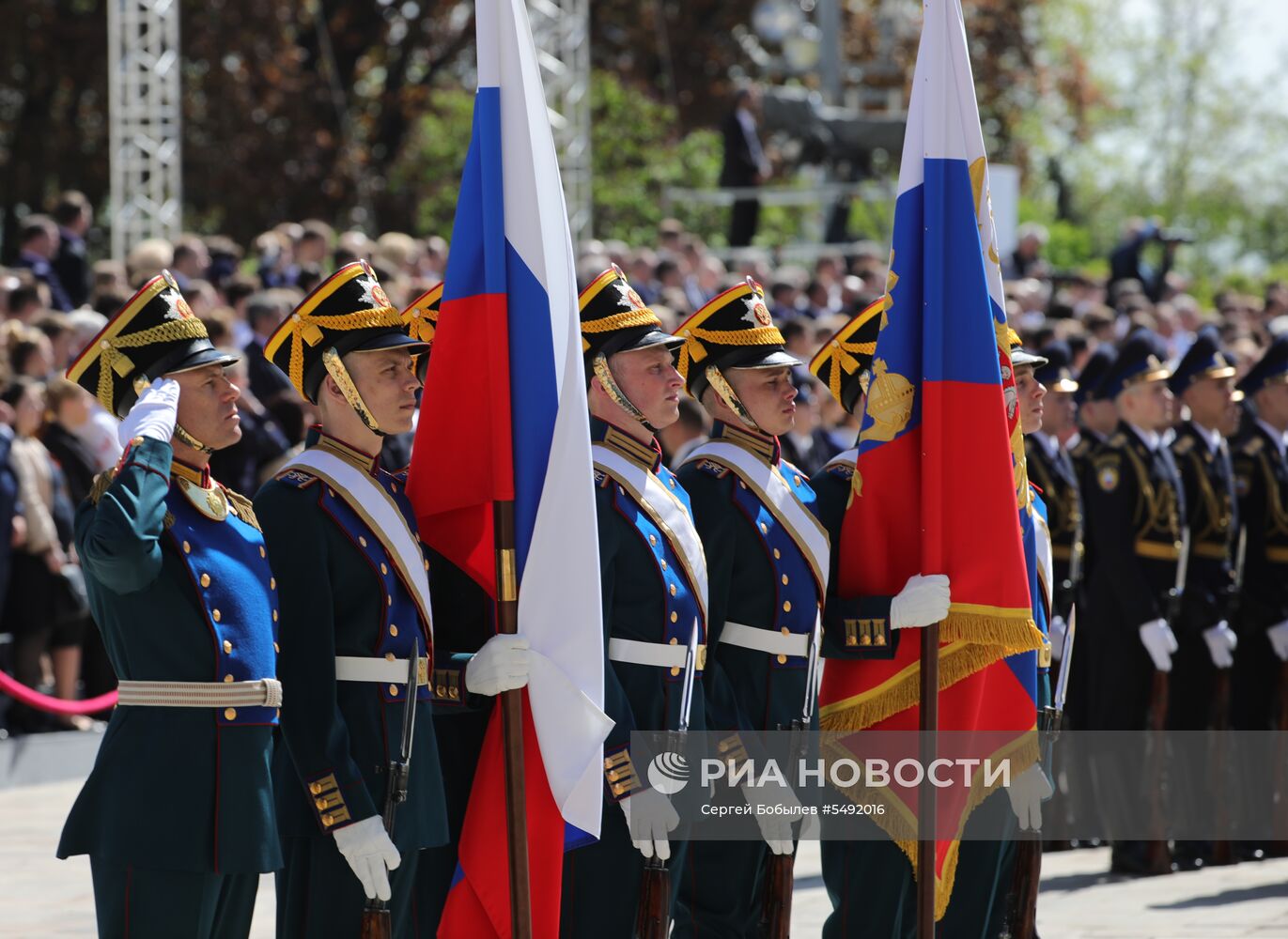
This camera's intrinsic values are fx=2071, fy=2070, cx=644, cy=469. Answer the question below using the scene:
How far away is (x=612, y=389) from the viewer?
545 centimetres

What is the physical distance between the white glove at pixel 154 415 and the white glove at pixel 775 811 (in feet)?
5.99

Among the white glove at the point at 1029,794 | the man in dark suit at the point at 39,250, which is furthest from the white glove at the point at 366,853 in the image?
the man in dark suit at the point at 39,250

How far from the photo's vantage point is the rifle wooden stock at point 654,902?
5094 millimetres

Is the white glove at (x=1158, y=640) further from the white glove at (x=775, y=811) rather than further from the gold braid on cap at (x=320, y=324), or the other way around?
the gold braid on cap at (x=320, y=324)

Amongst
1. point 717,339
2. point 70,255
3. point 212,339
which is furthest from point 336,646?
point 70,255

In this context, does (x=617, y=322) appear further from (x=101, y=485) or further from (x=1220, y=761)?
(x=1220, y=761)

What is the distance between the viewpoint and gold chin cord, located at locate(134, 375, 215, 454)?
4625mm

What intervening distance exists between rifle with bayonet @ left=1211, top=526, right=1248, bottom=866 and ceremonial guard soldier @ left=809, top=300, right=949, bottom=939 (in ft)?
11.5

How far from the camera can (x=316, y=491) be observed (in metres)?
4.77

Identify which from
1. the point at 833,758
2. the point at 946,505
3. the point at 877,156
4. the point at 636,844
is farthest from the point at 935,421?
the point at 877,156

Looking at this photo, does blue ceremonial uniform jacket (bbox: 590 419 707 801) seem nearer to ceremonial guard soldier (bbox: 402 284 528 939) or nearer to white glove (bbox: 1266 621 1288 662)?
ceremonial guard soldier (bbox: 402 284 528 939)

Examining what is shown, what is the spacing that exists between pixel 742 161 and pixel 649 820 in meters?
15.1

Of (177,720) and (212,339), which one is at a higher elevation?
(212,339)

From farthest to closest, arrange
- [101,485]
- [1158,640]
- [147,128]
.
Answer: [147,128] → [1158,640] → [101,485]
